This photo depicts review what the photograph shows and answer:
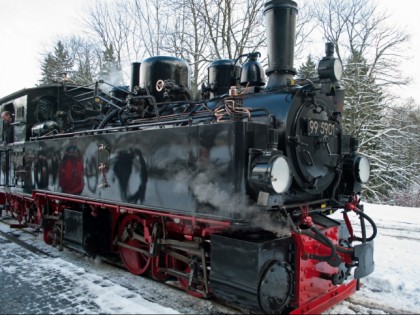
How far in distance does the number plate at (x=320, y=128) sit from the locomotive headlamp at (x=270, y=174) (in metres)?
0.86

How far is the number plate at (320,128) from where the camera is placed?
374 centimetres

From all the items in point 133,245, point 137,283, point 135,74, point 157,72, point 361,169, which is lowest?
point 137,283

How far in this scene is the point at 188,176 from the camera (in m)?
3.42

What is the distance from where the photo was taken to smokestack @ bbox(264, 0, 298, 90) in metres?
4.14

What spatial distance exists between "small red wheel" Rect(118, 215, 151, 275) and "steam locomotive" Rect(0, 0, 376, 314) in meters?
0.02

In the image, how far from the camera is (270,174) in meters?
2.82

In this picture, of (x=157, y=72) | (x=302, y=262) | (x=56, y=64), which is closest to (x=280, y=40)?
(x=157, y=72)

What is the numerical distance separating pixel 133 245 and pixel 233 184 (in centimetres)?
230

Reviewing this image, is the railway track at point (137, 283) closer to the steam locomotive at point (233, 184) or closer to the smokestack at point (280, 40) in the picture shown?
the steam locomotive at point (233, 184)

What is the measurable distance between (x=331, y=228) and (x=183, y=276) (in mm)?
1658

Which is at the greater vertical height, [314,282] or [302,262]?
[302,262]

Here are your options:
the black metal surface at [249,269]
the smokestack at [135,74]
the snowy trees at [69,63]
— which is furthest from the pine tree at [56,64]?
the black metal surface at [249,269]

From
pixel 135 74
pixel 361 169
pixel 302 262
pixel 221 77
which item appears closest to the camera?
pixel 302 262

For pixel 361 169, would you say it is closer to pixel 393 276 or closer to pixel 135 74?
pixel 393 276
